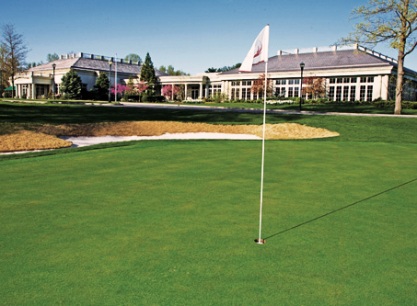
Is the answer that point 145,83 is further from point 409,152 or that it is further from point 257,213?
point 257,213

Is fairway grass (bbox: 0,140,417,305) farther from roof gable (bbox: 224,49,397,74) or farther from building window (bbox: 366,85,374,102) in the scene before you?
roof gable (bbox: 224,49,397,74)

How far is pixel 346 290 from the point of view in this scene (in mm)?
3287

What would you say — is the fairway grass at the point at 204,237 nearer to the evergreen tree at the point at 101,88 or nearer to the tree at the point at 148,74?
the evergreen tree at the point at 101,88

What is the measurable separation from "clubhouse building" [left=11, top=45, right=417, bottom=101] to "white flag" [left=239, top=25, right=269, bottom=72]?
47932mm

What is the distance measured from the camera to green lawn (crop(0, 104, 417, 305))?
3216 millimetres

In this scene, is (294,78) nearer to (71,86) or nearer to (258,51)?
(71,86)

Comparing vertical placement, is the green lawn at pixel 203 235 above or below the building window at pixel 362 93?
below

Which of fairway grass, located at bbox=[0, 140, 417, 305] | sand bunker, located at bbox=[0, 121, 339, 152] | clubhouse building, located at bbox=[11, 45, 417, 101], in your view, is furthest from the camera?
clubhouse building, located at bbox=[11, 45, 417, 101]

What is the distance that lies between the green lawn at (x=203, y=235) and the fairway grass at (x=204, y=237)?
17mm

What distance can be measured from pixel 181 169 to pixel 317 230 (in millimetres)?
Result: 4626

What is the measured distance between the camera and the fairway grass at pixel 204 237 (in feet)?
10.5

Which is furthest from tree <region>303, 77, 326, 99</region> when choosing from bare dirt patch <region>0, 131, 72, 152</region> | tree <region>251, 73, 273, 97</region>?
bare dirt patch <region>0, 131, 72, 152</region>

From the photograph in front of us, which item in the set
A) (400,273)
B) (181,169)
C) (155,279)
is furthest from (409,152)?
(155,279)

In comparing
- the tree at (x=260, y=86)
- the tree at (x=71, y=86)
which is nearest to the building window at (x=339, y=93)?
the tree at (x=260, y=86)
